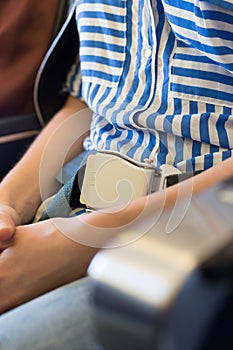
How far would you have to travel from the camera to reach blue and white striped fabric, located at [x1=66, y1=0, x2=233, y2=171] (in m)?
0.76

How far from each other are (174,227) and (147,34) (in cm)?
52

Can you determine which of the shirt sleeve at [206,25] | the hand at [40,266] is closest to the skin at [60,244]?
the hand at [40,266]

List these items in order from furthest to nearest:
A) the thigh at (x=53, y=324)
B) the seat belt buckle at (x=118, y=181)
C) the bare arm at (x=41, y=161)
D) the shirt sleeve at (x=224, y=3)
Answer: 1. the bare arm at (x=41, y=161)
2. the seat belt buckle at (x=118, y=181)
3. the shirt sleeve at (x=224, y=3)
4. the thigh at (x=53, y=324)

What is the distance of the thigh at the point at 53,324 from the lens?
55 centimetres

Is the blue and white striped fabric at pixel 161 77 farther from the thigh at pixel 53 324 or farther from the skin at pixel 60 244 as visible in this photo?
the thigh at pixel 53 324

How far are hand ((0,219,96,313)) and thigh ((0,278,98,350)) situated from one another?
0.08m

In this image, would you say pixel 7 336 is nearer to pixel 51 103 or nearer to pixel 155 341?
pixel 155 341

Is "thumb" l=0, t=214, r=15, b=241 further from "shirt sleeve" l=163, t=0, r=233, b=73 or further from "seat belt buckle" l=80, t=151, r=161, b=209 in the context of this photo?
"shirt sleeve" l=163, t=0, r=233, b=73

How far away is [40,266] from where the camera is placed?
0.70 m

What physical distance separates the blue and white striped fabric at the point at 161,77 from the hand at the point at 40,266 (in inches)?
7.6

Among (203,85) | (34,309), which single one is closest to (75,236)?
(34,309)

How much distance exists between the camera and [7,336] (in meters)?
0.57

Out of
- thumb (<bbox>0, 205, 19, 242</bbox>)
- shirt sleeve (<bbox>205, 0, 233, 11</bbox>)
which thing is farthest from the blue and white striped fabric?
thumb (<bbox>0, 205, 19, 242</bbox>)

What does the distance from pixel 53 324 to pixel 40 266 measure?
139 mm
